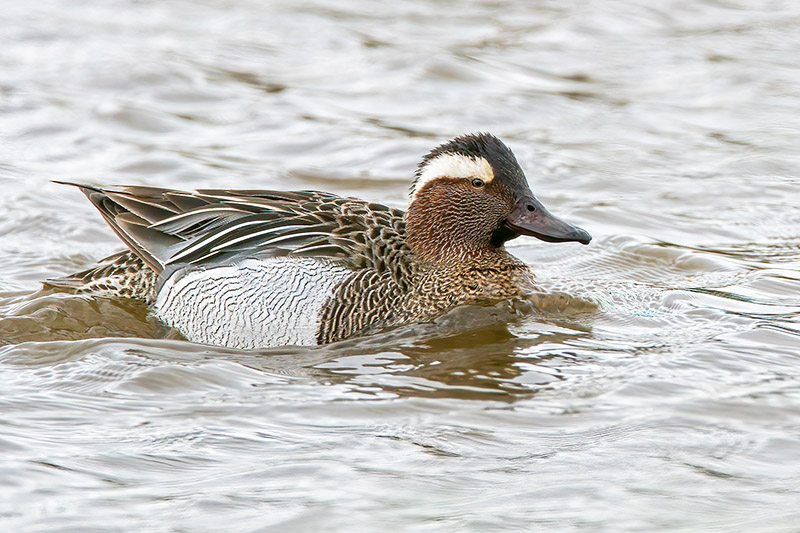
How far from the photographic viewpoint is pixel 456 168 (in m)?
8.20

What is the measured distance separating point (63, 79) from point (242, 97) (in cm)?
189

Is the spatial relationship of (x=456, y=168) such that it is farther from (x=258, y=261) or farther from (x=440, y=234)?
(x=258, y=261)

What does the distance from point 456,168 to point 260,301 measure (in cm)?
147

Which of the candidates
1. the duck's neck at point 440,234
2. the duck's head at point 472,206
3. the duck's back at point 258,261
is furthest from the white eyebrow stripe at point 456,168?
the duck's back at point 258,261

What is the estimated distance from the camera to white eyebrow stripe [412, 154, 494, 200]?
8.13m

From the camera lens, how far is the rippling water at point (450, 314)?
5.70 metres

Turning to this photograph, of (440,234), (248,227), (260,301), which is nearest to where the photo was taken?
(260,301)

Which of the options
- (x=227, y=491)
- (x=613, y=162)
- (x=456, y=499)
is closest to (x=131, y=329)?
(x=227, y=491)

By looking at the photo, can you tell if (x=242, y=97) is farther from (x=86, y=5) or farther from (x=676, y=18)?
(x=676, y=18)

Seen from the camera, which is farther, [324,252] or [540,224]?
[540,224]

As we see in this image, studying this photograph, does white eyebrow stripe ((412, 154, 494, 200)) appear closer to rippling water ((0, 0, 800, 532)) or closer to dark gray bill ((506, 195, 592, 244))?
dark gray bill ((506, 195, 592, 244))

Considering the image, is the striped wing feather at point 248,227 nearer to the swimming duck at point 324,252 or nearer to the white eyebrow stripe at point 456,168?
the swimming duck at point 324,252

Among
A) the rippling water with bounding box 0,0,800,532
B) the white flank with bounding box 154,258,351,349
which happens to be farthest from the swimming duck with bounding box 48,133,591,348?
the rippling water with bounding box 0,0,800,532

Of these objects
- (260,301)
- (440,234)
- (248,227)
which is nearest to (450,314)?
(440,234)
